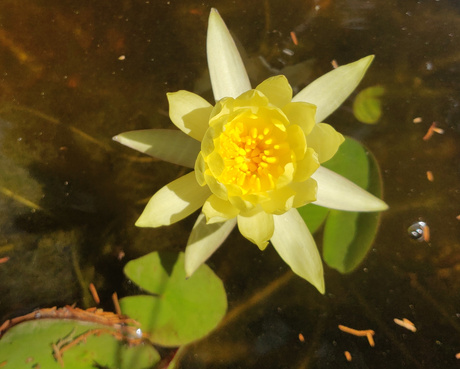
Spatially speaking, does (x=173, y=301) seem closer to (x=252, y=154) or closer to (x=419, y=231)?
(x=252, y=154)

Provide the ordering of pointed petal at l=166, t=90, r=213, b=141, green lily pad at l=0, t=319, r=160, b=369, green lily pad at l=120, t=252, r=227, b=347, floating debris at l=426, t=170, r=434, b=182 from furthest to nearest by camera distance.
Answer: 1. floating debris at l=426, t=170, r=434, b=182
2. green lily pad at l=120, t=252, r=227, b=347
3. green lily pad at l=0, t=319, r=160, b=369
4. pointed petal at l=166, t=90, r=213, b=141

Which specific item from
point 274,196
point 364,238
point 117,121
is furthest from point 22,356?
point 364,238

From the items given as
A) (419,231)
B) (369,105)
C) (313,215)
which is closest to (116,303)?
(313,215)

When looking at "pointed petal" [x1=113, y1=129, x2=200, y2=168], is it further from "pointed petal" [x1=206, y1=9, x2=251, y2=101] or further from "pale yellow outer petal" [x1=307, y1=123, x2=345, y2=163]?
"pale yellow outer petal" [x1=307, y1=123, x2=345, y2=163]

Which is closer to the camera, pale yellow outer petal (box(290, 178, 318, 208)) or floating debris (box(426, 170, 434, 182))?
pale yellow outer petal (box(290, 178, 318, 208))

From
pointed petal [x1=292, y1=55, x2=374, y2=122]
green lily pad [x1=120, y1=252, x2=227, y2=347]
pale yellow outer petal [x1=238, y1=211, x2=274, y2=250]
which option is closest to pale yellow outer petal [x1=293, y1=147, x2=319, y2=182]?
pale yellow outer petal [x1=238, y1=211, x2=274, y2=250]

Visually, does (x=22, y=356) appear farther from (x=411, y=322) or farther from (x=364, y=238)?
(x=411, y=322)

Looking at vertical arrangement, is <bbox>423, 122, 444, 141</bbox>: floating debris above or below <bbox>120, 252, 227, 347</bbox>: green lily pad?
above

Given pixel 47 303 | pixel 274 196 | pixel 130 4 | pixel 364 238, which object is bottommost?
pixel 47 303
